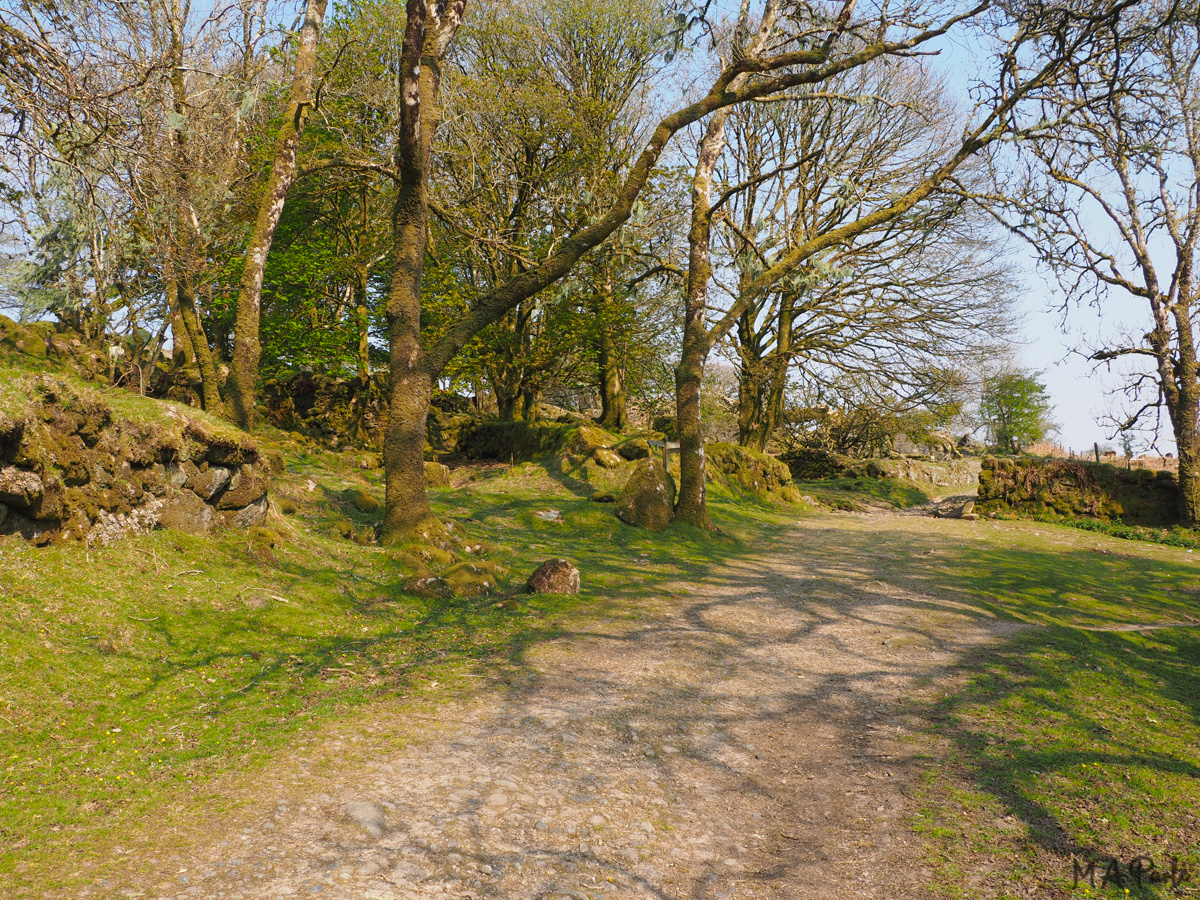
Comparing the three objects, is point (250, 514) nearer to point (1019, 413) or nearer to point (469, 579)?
point (469, 579)

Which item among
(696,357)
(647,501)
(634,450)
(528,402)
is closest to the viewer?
(647,501)

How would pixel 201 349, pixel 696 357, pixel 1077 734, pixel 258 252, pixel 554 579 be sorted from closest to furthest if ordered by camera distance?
1. pixel 1077 734
2. pixel 554 579
3. pixel 258 252
4. pixel 201 349
5. pixel 696 357

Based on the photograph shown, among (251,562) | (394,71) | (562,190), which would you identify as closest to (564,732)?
(251,562)

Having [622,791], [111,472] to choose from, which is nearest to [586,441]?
[111,472]

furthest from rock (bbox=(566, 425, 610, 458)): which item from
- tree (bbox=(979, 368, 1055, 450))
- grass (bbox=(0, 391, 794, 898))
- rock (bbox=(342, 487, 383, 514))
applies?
tree (bbox=(979, 368, 1055, 450))

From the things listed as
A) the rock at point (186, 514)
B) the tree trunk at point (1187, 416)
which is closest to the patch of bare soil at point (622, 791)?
the rock at point (186, 514)

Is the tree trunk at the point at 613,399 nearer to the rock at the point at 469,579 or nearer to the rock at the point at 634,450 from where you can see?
the rock at the point at 634,450

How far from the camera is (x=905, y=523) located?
17109mm

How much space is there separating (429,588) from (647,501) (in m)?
5.79

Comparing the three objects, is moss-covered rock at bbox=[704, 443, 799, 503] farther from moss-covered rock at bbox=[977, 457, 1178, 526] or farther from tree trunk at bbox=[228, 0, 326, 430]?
tree trunk at bbox=[228, 0, 326, 430]

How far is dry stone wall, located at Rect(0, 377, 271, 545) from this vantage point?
5.18m

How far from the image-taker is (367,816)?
11.4ft

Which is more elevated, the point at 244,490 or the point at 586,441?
the point at 586,441

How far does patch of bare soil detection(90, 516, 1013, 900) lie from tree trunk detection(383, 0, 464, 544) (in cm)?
346
